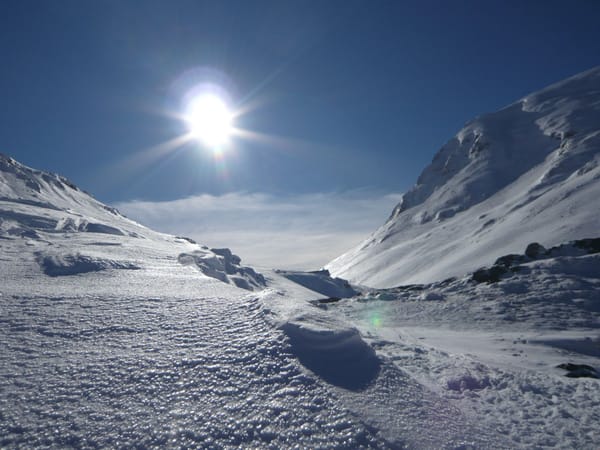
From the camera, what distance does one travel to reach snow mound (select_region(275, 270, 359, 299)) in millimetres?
38281

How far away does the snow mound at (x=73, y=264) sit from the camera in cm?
1020

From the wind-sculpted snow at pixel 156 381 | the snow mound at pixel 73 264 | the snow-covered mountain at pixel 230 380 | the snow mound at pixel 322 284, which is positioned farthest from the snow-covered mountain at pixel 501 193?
the wind-sculpted snow at pixel 156 381

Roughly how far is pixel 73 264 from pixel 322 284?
31.0 metres

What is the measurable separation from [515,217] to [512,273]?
31.1 metres

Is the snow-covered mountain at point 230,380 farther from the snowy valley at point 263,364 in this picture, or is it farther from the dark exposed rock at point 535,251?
the dark exposed rock at point 535,251

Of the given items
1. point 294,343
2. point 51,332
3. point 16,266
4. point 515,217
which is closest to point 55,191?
point 16,266

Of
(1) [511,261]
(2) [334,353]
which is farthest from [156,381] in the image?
(1) [511,261]

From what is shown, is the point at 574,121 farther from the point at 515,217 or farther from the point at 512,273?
the point at 512,273

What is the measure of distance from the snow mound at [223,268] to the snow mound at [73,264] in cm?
383

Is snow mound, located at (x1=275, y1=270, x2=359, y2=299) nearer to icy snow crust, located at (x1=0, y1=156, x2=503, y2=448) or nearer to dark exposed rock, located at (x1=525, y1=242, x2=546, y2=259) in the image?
dark exposed rock, located at (x1=525, y1=242, x2=546, y2=259)

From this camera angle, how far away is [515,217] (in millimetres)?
44219

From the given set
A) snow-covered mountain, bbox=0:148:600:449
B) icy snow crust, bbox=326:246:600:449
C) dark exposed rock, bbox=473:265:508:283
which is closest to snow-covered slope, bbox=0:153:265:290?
snow-covered mountain, bbox=0:148:600:449

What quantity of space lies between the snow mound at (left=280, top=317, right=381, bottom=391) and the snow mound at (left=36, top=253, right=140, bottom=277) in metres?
7.86

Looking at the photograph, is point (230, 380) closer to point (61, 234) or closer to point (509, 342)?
point (509, 342)
